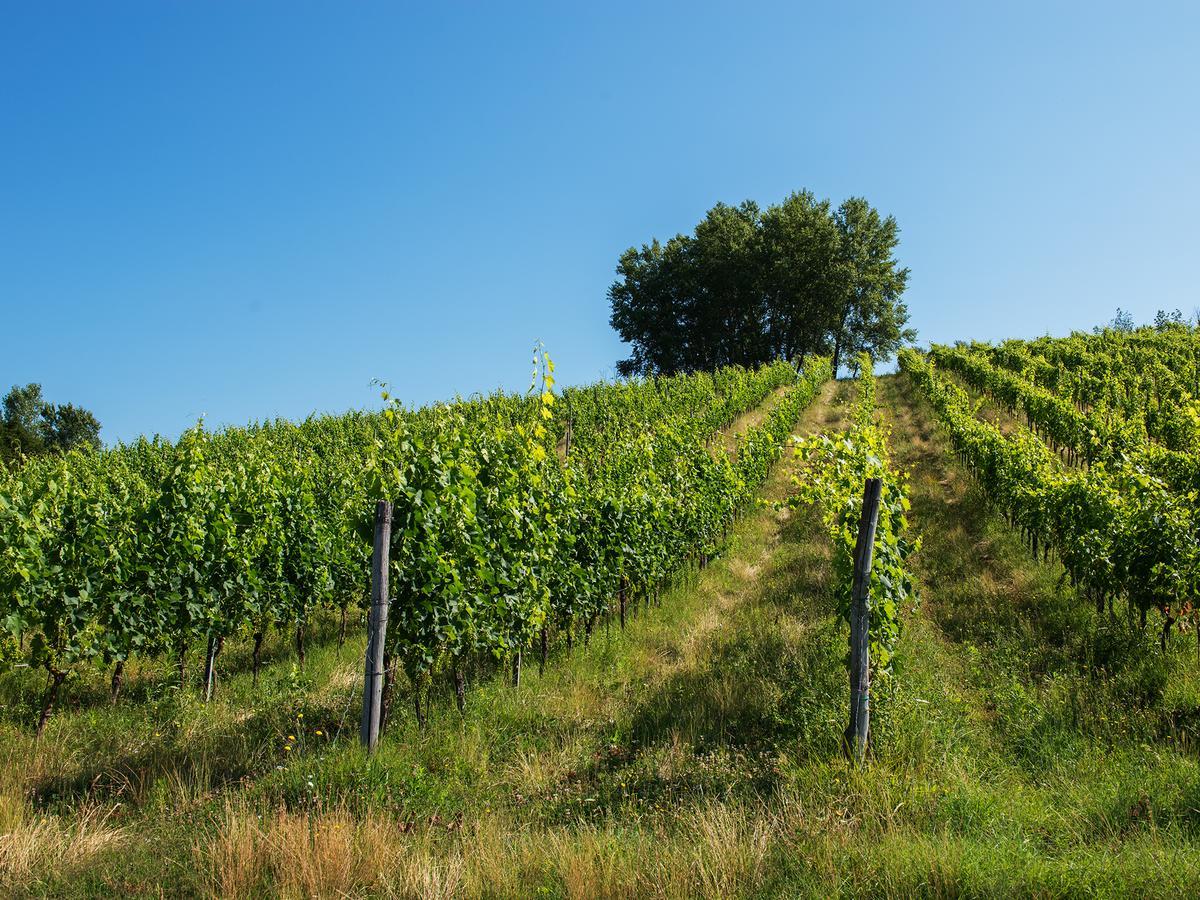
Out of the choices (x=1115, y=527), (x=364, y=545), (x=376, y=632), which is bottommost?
(x=376, y=632)

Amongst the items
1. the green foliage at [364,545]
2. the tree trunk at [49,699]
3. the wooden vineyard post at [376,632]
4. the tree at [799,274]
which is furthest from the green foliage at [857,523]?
the tree at [799,274]

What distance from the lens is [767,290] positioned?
49.2 meters

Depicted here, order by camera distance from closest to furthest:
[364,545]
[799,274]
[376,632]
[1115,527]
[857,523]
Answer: [376,632] < [857,523] < [1115,527] < [364,545] < [799,274]

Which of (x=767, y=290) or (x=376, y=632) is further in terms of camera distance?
(x=767, y=290)

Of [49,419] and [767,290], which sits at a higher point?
[767,290]

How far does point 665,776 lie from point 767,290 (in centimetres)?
4682

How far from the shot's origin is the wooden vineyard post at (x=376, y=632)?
18.4 feet

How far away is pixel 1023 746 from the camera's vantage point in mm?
6195

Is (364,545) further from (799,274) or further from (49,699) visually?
(799,274)

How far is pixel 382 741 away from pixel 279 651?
533 cm

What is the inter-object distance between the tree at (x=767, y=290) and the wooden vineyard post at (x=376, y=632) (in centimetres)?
4504

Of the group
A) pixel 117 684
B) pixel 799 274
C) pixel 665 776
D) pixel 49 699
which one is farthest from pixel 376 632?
pixel 799 274

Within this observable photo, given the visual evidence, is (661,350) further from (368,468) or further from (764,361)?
(368,468)

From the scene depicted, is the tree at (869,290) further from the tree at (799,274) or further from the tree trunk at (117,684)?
the tree trunk at (117,684)
